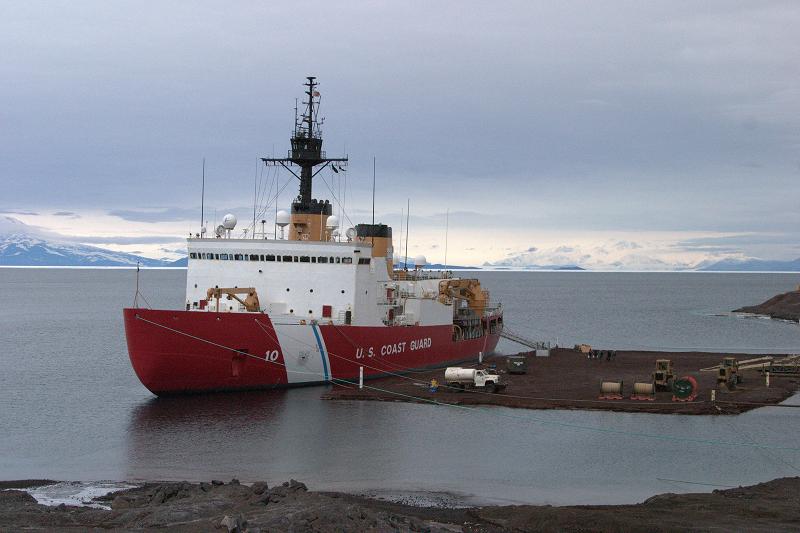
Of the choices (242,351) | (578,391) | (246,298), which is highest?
(246,298)

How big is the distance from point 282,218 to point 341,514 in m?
23.7

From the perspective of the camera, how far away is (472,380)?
37.3 metres

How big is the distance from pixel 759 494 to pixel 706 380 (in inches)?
792

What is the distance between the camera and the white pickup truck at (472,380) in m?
37.0

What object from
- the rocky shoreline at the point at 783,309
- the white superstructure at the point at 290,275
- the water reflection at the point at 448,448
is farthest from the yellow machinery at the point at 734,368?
the rocky shoreline at the point at 783,309

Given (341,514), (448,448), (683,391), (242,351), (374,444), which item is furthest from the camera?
(683,391)

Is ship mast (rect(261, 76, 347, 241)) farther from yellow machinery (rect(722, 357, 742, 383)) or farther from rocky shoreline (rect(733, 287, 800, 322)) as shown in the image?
rocky shoreline (rect(733, 287, 800, 322))

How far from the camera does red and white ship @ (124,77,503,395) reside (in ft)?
107

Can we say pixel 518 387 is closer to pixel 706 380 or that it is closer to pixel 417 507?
pixel 706 380

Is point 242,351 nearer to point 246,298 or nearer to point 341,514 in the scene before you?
point 246,298

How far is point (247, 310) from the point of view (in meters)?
35.8

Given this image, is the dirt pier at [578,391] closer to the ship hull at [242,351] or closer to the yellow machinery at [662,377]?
the yellow machinery at [662,377]

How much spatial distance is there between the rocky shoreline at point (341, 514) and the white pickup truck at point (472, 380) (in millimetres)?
15810

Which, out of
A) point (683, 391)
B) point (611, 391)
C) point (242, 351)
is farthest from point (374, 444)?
point (683, 391)
